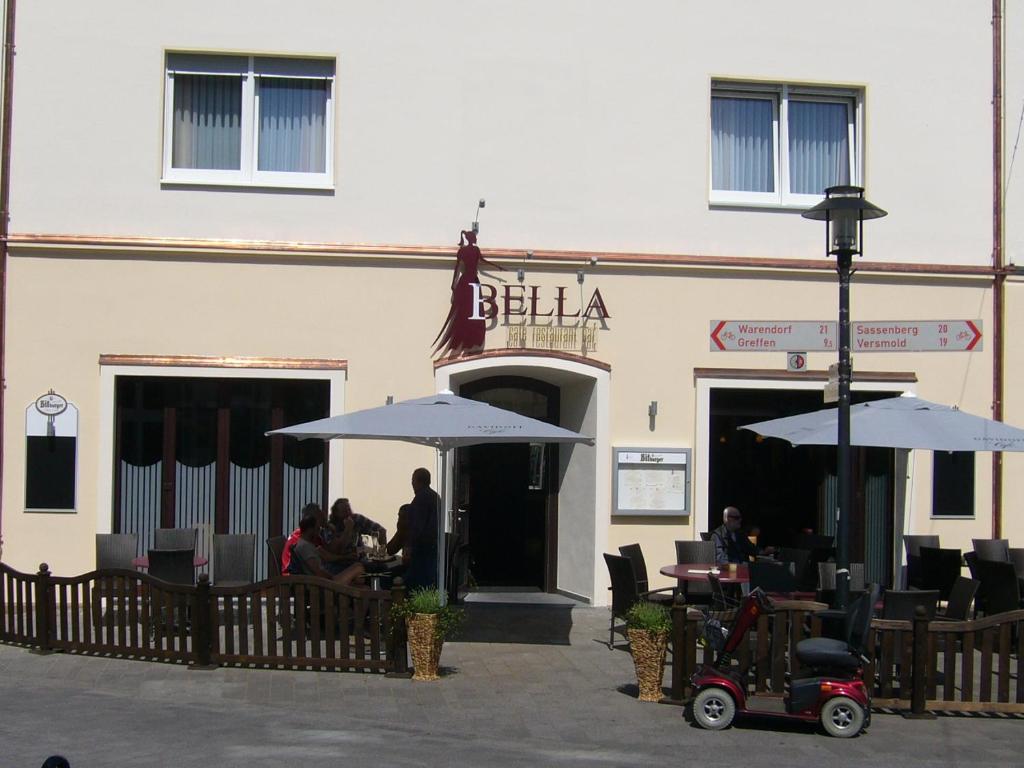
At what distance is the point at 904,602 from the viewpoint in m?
10.1

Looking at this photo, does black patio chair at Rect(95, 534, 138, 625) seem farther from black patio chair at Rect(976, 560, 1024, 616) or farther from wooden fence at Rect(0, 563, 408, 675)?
black patio chair at Rect(976, 560, 1024, 616)

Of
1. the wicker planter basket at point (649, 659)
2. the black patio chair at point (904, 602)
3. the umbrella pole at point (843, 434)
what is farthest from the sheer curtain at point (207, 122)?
the black patio chair at point (904, 602)

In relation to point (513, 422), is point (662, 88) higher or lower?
higher

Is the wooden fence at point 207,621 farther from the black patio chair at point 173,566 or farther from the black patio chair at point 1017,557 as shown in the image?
the black patio chair at point 1017,557

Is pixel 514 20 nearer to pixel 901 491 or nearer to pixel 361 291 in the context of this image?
pixel 361 291

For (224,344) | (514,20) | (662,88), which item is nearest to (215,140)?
(224,344)

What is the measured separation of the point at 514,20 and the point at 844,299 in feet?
19.8

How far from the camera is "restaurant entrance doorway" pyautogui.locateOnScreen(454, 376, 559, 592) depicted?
15.5 metres

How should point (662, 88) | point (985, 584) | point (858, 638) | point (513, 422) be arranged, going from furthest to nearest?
1. point (662, 88)
2. point (985, 584)
3. point (513, 422)
4. point (858, 638)

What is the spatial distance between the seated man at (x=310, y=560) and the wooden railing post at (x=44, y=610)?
2.13 m

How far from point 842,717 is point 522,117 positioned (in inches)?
316

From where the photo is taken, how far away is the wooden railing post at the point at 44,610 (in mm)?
10961

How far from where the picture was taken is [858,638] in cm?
918

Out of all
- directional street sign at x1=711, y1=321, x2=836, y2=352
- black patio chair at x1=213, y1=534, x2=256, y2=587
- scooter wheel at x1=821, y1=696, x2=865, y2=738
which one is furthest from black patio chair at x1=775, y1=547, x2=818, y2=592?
black patio chair at x1=213, y1=534, x2=256, y2=587
